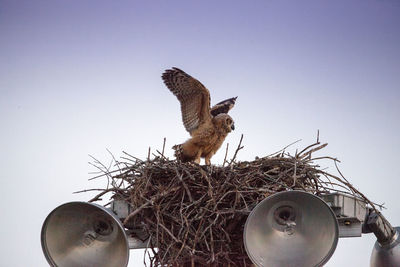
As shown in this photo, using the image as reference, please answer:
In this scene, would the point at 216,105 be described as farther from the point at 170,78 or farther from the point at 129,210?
the point at 129,210

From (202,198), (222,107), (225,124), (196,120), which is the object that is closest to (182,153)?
(196,120)

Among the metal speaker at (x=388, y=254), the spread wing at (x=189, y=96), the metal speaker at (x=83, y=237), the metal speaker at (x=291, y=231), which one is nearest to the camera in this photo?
the metal speaker at (x=291, y=231)

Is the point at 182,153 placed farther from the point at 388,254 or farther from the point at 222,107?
the point at 388,254

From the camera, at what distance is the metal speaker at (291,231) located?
Answer: 160 inches

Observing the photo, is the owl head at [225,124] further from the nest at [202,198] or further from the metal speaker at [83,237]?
the metal speaker at [83,237]

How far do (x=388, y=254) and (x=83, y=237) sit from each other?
2879 millimetres

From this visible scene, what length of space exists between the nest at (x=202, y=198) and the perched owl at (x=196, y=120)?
186 cm

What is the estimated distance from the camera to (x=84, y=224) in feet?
14.7

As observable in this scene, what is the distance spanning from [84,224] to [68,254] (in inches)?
11.1

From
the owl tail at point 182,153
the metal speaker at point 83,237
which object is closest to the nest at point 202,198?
the metal speaker at point 83,237

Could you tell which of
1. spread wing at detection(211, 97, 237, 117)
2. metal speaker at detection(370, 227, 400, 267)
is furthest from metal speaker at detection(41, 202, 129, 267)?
spread wing at detection(211, 97, 237, 117)

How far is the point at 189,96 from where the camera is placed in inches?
284

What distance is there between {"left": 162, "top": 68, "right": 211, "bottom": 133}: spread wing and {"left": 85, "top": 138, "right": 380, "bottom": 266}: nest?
6.68ft

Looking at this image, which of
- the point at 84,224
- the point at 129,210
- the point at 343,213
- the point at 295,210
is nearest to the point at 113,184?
the point at 129,210
